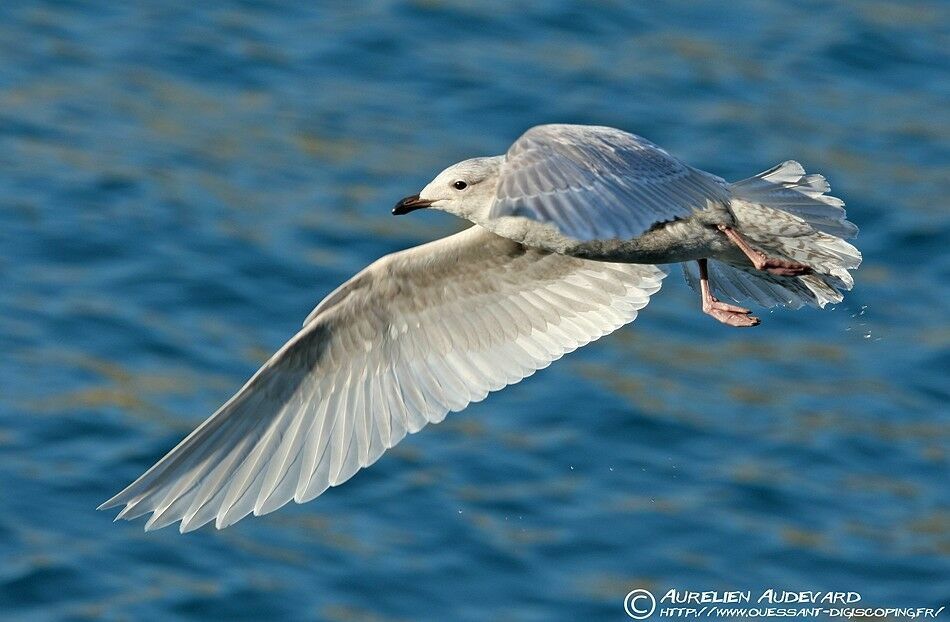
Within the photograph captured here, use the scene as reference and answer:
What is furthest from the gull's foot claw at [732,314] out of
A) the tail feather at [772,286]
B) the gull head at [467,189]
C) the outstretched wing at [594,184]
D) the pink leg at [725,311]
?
the gull head at [467,189]

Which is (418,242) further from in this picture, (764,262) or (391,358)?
(764,262)

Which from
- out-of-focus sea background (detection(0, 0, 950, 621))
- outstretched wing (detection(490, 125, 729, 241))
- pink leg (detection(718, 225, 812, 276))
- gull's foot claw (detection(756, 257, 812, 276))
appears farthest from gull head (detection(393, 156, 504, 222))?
out-of-focus sea background (detection(0, 0, 950, 621))

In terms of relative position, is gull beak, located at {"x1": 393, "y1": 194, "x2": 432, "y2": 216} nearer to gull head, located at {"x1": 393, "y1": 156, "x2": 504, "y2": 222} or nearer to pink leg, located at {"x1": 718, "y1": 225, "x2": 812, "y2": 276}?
gull head, located at {"x1": 393, "y1": 156, "x2": 504, "y2": 222}

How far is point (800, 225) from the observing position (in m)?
6.62

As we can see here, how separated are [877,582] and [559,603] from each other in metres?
1.60

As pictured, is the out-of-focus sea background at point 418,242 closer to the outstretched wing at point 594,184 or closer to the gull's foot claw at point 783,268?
the gull's foot claw at point 783,268

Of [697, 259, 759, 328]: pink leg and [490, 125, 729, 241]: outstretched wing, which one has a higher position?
[490, 125, 729, 241]: outstretched wing

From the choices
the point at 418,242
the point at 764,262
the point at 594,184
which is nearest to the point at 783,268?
the point at 764,262

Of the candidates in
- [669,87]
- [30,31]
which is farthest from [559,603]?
[30,31]

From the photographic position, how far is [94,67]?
1218 cm

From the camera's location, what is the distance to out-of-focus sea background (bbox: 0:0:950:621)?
8.80 m

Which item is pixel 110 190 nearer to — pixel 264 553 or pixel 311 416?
pixel 264 553

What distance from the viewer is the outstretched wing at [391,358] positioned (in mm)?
7023

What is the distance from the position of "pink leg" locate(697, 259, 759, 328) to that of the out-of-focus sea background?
221 centimetres
